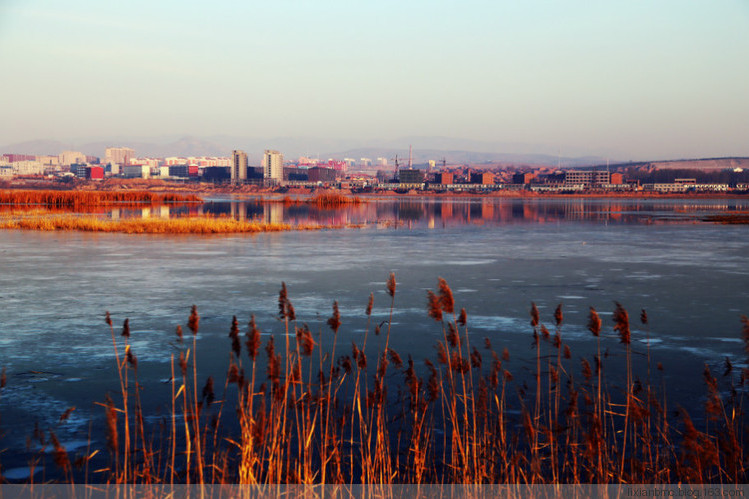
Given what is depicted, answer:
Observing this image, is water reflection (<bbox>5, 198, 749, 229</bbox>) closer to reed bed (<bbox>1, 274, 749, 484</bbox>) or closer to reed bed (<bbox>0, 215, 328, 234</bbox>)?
reed bed (<bbox>0, 215, 328, 234</bbox>)

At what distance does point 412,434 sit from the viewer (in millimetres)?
6898

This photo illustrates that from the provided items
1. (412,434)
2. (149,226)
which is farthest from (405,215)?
(412,434)

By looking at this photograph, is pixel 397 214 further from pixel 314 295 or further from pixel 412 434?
pixel 412 434

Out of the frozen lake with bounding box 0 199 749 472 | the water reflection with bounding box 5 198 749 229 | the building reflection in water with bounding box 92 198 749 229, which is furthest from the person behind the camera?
the water reflection with bounding box 5 198 749 229

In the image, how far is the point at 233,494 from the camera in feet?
17.9

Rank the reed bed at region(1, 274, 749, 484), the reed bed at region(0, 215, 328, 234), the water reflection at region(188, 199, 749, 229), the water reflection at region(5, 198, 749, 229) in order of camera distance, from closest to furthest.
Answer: the reed bed at region(1, 274, 749, 484) → the reed bed at region(0, 215, 328, 234) → the water reflection at region(5, 198, 749, 229) → the water reflection at region(188, 199, 749, 229)

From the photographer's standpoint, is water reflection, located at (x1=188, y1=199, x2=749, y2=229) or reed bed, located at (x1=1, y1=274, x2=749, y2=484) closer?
reed bed, located at (x1=1, y1=274, x2=749, y2=484)

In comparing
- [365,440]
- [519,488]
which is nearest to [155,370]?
[365,440]

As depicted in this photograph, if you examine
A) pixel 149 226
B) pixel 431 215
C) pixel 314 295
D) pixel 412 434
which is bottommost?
pixel 431 215

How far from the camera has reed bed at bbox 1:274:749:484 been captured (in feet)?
17.5

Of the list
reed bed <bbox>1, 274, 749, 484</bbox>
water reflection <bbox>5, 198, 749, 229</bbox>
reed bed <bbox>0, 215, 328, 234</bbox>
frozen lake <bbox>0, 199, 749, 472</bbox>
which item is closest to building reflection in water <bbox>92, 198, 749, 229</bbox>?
water reflection <bbox>5, 198, 749, 229</bbox>

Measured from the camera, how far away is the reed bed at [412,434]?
17.5 ft

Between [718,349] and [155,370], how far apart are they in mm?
8773

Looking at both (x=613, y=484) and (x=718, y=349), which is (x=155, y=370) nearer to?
(x=613, y=484)
